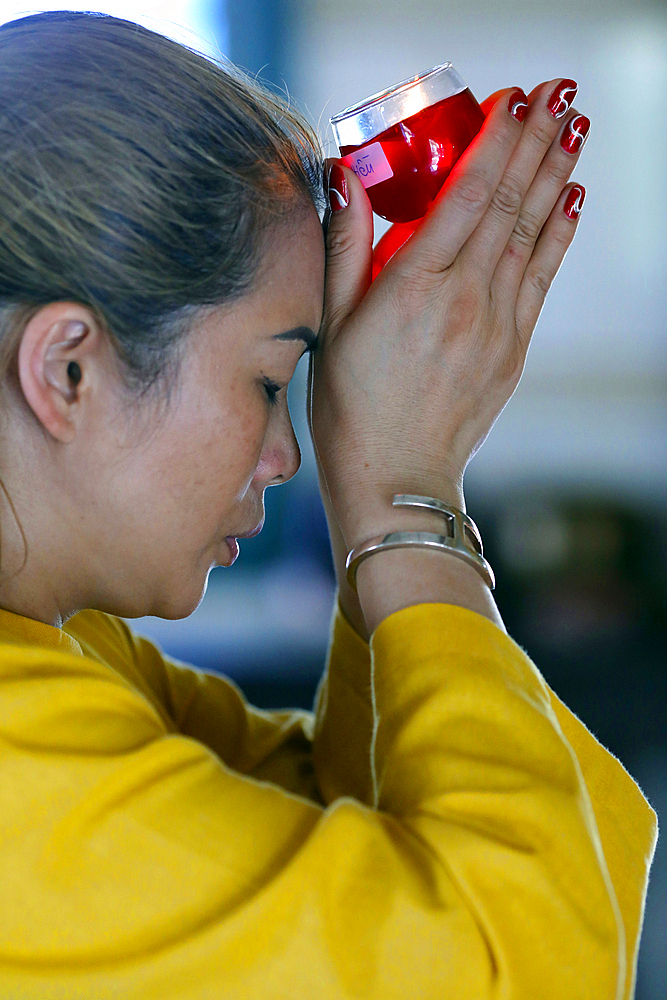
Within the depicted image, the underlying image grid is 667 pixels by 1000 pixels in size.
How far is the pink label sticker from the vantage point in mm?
857

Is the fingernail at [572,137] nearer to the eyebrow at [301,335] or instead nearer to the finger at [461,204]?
the finger at [461,204]

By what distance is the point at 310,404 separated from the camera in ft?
3.00

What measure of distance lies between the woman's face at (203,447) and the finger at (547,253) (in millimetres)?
228

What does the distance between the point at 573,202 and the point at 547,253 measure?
0.19 feet

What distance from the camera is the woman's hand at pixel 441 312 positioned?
0.82m

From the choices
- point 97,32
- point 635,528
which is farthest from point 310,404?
point 635,528

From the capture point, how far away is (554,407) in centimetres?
264

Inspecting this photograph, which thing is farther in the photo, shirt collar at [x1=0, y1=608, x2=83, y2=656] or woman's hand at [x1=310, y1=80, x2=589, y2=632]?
woman's hand at [x1=310, y1=80, x2=589, y2=632]

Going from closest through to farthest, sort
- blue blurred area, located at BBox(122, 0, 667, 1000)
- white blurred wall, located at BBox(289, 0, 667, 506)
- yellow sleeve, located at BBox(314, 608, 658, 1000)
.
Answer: yellow sleeve, located at BBox(314, 608, 658, 1000)
blue blurred area, located at BBox(122, 0, 667, 1000)
white blurred wall, located at BBox(289, 0, 667, 506)

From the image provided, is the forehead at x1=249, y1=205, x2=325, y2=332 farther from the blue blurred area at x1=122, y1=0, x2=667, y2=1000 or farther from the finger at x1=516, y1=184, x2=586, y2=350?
the blue blurred area at x1=122, y1=0, x2=667, y2=1000

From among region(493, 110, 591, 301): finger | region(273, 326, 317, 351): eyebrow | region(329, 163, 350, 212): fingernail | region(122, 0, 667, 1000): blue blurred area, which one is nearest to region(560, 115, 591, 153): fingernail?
region(493, 110, 591, 301): finger

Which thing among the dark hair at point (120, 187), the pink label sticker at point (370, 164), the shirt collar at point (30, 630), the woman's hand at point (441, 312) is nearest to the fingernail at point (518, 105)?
the woman's hand at point (441, 312)

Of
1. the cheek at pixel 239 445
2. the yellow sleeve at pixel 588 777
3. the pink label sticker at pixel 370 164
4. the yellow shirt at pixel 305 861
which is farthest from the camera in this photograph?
the pink label sticker at pixel 370 164

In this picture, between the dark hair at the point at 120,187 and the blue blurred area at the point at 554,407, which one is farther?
the blue blurred area at the point at 554,407
